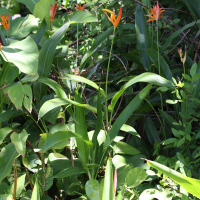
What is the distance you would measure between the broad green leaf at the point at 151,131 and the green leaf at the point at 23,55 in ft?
2.34

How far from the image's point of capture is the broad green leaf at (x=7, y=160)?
0.97 m

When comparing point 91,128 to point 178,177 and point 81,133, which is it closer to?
point 81,133

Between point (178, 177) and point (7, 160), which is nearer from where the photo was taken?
point (178, 177)

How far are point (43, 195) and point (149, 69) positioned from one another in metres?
0.88

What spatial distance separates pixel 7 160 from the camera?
3.31ft

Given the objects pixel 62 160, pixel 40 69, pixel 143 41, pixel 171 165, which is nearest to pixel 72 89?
pixel 40 69

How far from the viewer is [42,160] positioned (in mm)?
1063

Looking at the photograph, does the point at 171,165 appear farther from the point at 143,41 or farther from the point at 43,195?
the point at 143,41

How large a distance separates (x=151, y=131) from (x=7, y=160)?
76 cm

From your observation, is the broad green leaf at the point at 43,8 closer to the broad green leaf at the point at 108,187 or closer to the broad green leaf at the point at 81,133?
the broad green leaf at the point at 81,133

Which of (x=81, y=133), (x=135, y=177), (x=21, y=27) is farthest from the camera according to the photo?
(x=21, y=27)

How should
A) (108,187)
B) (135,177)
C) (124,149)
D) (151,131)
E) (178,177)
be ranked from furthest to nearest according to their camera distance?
(151,131), (124,149), (135,177), (108,187), (178,177)

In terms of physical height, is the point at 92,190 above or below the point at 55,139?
below

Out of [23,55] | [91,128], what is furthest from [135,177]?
[23,55]
